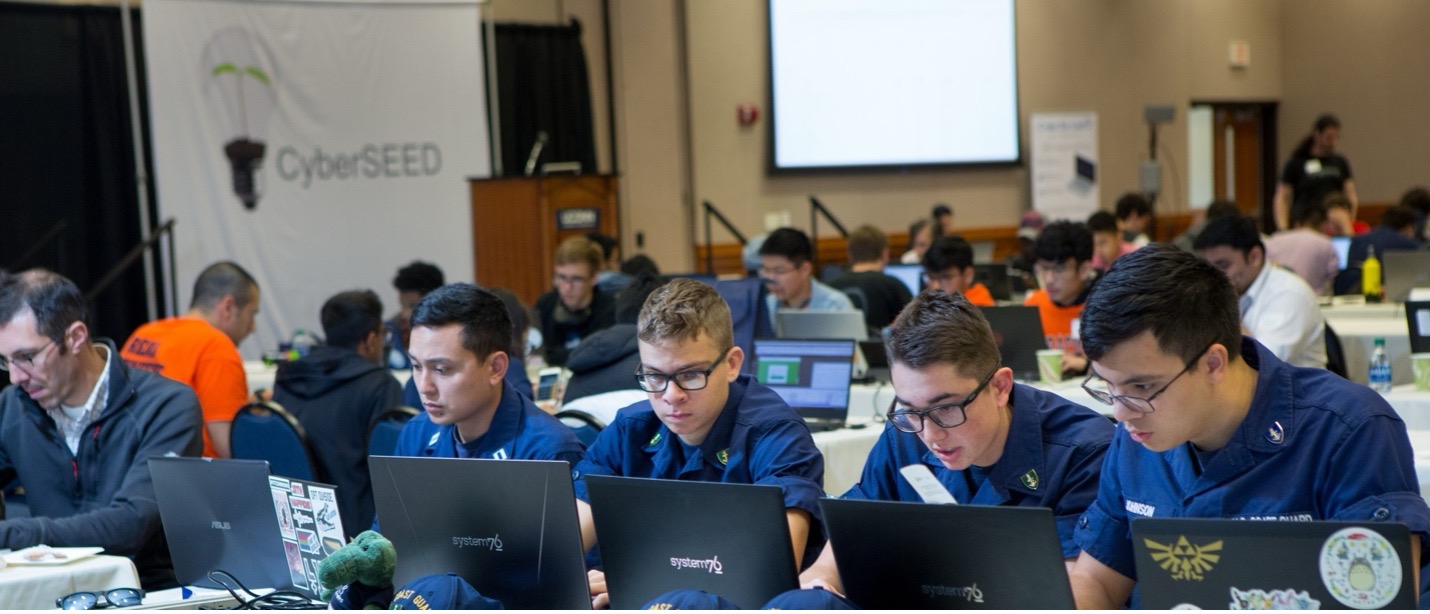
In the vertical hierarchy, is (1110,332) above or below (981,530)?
above

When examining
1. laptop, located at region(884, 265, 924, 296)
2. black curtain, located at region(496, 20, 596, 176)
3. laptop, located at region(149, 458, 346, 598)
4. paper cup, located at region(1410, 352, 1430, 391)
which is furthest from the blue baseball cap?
black curtain, located at region(496, 20, 596, 176)

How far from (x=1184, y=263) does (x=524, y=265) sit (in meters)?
7.88

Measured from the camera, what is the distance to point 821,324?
252 inches

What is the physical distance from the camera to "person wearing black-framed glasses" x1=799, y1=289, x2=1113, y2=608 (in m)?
2.35

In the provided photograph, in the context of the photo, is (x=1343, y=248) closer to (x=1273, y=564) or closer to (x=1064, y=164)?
(x=1064, y=164)

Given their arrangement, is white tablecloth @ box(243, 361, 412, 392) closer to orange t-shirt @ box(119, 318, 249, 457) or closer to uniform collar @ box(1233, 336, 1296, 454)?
orange t-shirt @ box(119, 318, 249, 457)

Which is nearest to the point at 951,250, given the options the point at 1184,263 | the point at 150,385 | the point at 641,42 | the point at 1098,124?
the point at 150,385

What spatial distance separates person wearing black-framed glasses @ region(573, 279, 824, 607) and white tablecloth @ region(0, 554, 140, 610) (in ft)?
3.62

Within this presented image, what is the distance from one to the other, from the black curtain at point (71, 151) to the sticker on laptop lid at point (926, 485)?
25.6 ft

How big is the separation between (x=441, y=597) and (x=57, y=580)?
118 centimetres

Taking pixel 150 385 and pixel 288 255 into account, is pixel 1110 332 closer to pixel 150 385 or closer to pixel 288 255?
pixel 150 385

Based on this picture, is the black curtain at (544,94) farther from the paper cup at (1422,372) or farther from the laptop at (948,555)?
the laptop at (948,555)

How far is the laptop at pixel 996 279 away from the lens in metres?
→ 9.02

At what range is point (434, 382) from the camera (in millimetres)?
3023
